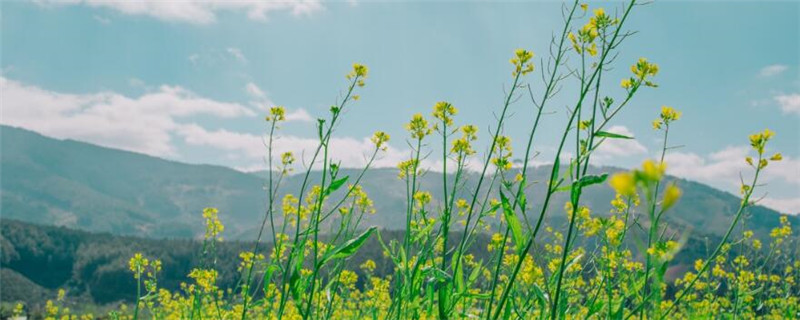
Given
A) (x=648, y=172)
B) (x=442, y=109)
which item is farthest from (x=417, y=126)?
(x=648, y=172)

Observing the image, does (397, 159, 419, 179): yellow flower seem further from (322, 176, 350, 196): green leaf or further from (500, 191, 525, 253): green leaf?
(500, 191, 525, 253): green leaf

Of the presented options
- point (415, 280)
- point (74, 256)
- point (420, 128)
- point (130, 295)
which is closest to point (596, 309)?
point (415, 280)

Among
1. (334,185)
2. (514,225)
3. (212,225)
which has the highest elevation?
(334,185)

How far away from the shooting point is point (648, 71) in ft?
7.09

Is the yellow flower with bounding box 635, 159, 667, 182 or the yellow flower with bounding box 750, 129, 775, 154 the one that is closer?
the yellow flower with bounding box 635, 159, 667, 182

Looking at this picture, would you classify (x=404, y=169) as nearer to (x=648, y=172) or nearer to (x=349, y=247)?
(x=349, y=247)

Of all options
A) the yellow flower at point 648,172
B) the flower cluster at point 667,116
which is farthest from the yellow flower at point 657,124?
the yellow flower at point 648,172

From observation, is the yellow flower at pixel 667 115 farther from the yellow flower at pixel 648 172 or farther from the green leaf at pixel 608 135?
the yellow flower at pixel 648 172

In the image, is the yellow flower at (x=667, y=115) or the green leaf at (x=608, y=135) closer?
the green leaf at (x=608, y=135)

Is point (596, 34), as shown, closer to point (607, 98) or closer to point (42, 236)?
point (607, 98)

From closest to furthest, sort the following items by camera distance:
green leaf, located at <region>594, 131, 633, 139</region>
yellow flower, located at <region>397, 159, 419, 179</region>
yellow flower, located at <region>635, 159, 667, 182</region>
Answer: yellow flower, located at <region>635, 159, 667, 182</region>, green leaf, located at <region>594, 131, 633, 139</region>, yellow flower, located at <region>397, 159, 419, 179</region>

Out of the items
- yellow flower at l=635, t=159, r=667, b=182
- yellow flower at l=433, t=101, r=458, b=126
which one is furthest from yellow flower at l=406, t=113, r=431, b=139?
yellow flower at l=635, t=159, r=667, b=182

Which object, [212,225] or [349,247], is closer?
[349,247]

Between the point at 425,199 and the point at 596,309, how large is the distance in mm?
1136
